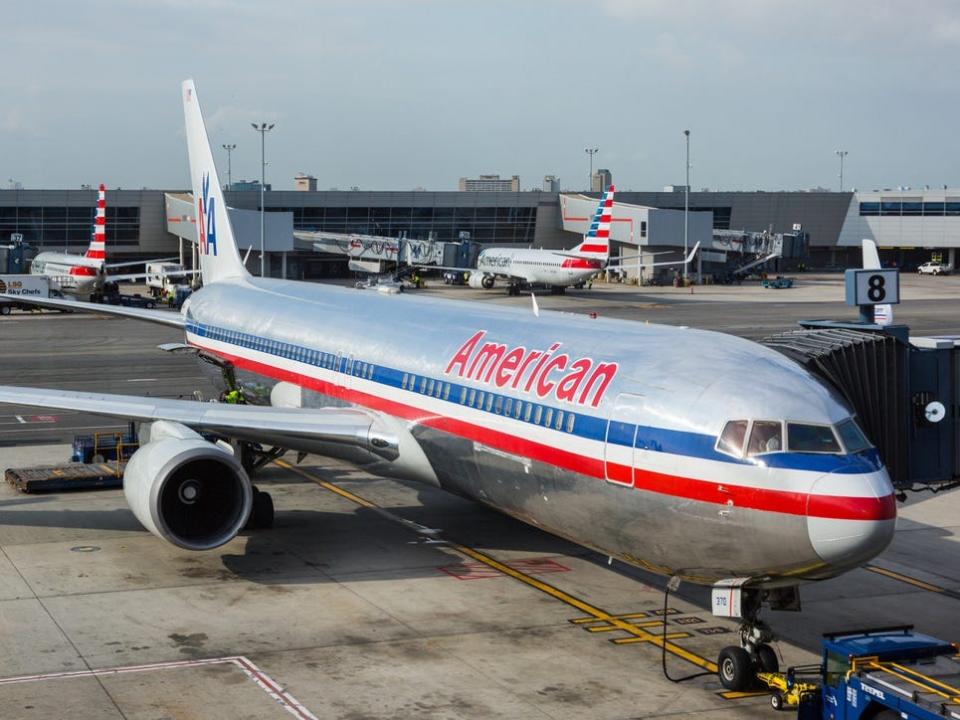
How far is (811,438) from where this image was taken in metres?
15.4

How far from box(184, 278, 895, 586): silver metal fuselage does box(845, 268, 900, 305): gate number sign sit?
3975 mm

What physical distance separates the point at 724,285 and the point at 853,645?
104 metres

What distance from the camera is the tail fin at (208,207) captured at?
36.5m

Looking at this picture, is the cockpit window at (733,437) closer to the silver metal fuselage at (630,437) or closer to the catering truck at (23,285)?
the silver metal fuselage at (630,437)

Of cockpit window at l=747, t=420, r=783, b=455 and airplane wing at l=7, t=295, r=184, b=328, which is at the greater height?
airplane wing at l=7, t=295, r=184, b=328

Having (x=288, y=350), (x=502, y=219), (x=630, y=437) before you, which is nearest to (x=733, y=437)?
(x=630, y=437)

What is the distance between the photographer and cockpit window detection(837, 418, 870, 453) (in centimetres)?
1544

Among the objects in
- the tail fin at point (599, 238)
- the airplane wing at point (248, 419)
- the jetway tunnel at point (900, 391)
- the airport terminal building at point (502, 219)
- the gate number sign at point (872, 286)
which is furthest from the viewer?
the airport terminal building at point (502, 219)

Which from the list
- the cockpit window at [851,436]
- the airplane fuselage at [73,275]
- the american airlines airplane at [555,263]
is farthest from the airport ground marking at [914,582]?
the airplane fuselage at [73,275]

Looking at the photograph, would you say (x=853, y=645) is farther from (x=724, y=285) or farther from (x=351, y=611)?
(x=724, y=285)

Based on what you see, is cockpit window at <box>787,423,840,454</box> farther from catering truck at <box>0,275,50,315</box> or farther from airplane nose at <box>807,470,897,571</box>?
catering truck at <box>0,275,50,315</box>

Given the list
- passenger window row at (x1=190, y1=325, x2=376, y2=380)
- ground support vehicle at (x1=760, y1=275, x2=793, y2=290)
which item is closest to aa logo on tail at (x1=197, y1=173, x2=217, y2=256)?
passenger window row at (x1=190, y1=325, x2=376, y2=380)

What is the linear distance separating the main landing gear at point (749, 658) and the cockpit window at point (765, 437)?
241cm

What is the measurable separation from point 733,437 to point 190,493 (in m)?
10.4
